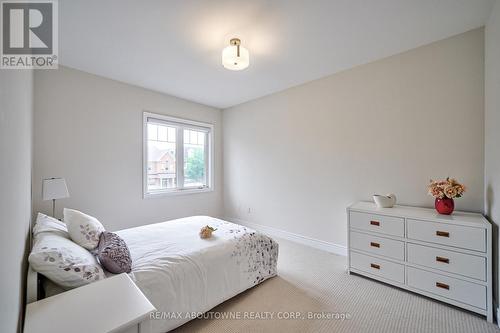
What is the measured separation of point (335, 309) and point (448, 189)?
1518 millimetres

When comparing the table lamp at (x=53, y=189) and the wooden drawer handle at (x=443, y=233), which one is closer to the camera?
the wooden drawer handle at (x=443, y=233)

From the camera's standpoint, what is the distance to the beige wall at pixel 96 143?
2.54 m

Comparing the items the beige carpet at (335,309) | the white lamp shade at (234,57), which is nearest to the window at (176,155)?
the white lamp shade at (234,57)

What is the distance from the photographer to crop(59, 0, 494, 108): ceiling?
5.64 ft

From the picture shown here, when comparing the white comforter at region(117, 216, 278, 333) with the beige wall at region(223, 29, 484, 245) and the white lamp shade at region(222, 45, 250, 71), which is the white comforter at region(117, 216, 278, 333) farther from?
the white lamp shade at region(222, 45, 250, 71)

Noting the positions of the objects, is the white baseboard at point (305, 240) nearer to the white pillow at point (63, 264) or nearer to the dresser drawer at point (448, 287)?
the dresser drawer at point (448, 287)

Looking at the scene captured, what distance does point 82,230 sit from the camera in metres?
1.58

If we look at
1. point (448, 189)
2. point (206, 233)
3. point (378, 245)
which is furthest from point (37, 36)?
point (448, 189)

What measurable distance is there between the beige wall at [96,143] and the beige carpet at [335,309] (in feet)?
7.25

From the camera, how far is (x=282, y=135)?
11.7 feet

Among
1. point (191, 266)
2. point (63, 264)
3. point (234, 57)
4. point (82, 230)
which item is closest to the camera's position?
point (63, 264)

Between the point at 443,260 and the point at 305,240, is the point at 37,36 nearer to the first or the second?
the point at 305,240

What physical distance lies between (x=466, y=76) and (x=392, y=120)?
709 mm

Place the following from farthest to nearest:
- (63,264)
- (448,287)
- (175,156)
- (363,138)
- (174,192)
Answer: (175,156) → (174,192) → (363,138) → (448,287) → (63,264)
